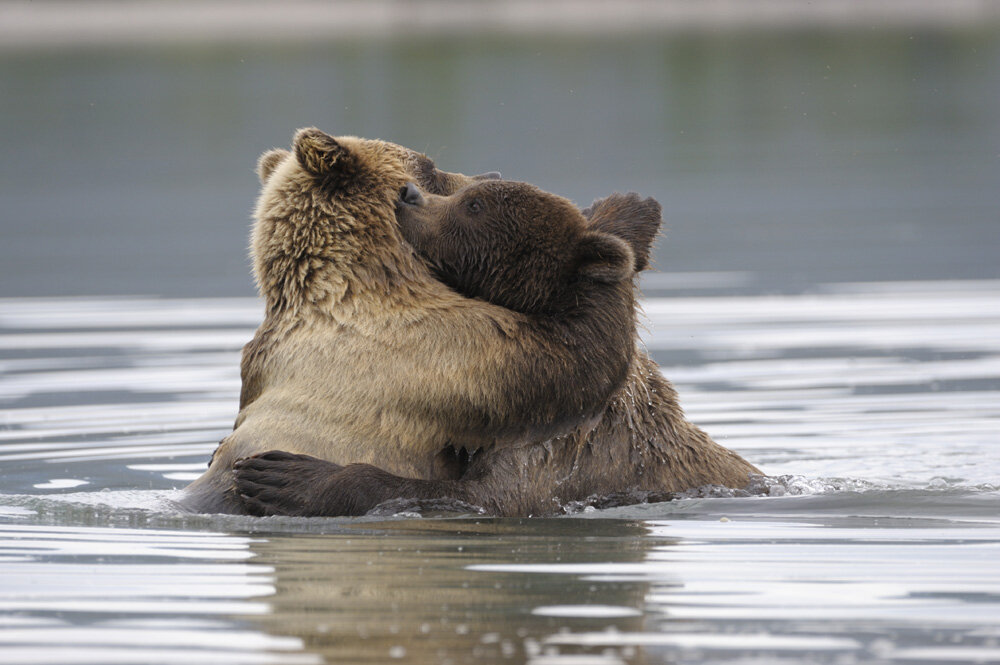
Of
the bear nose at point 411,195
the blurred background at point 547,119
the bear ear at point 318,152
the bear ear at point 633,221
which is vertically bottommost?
the bear ear at point 633,221

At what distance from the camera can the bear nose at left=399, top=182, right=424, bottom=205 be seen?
6887mm

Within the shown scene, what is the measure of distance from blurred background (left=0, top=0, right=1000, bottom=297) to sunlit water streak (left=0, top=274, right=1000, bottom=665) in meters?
5.17

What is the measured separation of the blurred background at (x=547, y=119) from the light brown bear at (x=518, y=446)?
7.80m

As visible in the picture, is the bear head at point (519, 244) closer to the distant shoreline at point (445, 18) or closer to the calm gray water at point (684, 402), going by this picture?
the calm gray water at point (684, 402)

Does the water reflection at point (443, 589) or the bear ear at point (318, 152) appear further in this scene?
the bear ear at point (318, 152)

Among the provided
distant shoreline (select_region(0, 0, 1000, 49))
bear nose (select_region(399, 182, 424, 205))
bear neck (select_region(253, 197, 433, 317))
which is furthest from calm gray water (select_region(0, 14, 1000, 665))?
distant shoreline (select_region(0, 0, 1000, 49))

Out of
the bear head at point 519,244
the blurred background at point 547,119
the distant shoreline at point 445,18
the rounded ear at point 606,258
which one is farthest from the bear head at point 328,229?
the distant shoreline at point 445,18

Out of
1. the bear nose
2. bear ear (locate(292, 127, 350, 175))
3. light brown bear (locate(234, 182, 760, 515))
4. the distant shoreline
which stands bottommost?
light brown bear (locate(234, 182, 760, 515))

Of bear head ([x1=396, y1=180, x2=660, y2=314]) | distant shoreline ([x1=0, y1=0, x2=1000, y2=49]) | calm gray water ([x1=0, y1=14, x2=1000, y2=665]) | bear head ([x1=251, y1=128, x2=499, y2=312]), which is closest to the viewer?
calm gray water ([x1=0, y1=14, x2=1000, y2=665])

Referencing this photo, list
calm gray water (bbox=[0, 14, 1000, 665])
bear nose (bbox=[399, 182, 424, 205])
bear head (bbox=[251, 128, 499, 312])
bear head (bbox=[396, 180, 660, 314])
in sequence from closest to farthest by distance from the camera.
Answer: calm gray water (bbox=[0, 14, 1000, 665]) < bear head (bbox=[396, 180, 660, 314]) < bear head (bbox=[251, 128, 499, 312]) < bear nose (bbox=[399, 182, 424, 205])

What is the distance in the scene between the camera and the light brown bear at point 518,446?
252 inches

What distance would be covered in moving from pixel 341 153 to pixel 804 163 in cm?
2232

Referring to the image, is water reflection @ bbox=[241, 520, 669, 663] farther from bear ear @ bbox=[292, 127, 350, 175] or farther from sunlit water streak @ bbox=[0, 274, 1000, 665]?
bear ear @ bbox=[292, 127, 350, 175]

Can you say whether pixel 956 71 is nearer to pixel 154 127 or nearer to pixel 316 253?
pixel 154 127
